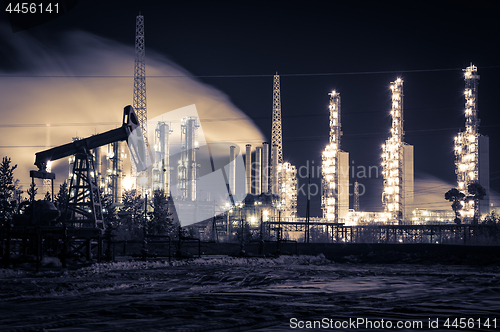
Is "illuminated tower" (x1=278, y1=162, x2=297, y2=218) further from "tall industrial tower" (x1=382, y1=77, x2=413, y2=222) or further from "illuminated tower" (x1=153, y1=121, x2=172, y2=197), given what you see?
"illuminated tower" (x1=153, y1=121, x2=172, y2=197)

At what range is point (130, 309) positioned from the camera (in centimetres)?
1218

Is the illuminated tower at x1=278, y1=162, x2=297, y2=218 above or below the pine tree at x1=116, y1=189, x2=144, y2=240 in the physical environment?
above

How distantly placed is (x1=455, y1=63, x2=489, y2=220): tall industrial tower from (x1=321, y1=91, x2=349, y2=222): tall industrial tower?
22579mm

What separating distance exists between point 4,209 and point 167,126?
40.6 meters

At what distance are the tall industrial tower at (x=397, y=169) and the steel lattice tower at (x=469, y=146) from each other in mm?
9241

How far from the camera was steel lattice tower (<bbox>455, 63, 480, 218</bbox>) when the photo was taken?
96.1m

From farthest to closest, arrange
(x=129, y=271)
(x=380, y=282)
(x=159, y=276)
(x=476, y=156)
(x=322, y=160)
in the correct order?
(x=322, y=160) → (x=476, y=156) → (x=129, y=271) → (x=159, y=276) → (x=380, y=282)

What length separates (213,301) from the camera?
13906 millimetres

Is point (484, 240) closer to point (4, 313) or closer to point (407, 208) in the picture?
point (407, 208)

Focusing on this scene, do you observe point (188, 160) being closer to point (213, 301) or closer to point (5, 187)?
point (5, 187)

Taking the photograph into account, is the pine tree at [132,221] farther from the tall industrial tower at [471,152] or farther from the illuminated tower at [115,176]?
the tall industrial tower at [471,152]

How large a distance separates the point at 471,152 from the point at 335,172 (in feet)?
85.9

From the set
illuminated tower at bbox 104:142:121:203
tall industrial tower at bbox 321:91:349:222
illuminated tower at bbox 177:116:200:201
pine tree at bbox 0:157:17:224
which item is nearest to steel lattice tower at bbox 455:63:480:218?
tall industrial tower at bbox 321:91:349:222

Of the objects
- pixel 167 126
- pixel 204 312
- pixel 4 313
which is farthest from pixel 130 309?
pixel 167 126
